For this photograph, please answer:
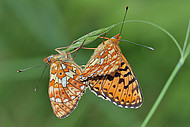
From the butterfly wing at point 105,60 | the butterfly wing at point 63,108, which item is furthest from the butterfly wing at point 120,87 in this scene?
the butterfly wing at point 63,108

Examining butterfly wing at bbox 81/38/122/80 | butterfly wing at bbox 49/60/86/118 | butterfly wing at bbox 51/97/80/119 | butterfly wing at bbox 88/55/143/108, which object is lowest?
butterfly wing at bbox 51/97/80/119

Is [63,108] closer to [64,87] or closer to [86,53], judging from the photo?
[64,87]

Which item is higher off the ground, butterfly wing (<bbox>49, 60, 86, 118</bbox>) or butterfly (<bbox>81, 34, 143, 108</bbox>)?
butterfly (<bbox>81, 34, 143, 108</bbox>)

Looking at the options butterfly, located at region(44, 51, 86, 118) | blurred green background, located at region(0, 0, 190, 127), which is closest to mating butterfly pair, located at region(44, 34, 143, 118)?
butterfly, located at region(44, 51, 86, 118)

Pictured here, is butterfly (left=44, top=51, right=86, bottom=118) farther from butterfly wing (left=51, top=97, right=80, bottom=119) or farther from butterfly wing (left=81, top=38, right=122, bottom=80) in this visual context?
butterfly wing (left=81, top=38, right=122, bottom=80)

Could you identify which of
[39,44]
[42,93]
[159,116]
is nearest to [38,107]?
[42,93]

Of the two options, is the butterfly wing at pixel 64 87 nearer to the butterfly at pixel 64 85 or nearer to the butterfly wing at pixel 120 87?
the butterfly at pixel 64 85

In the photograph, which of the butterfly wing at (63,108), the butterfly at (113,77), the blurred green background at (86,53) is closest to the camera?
the butterfly at (113,77)
